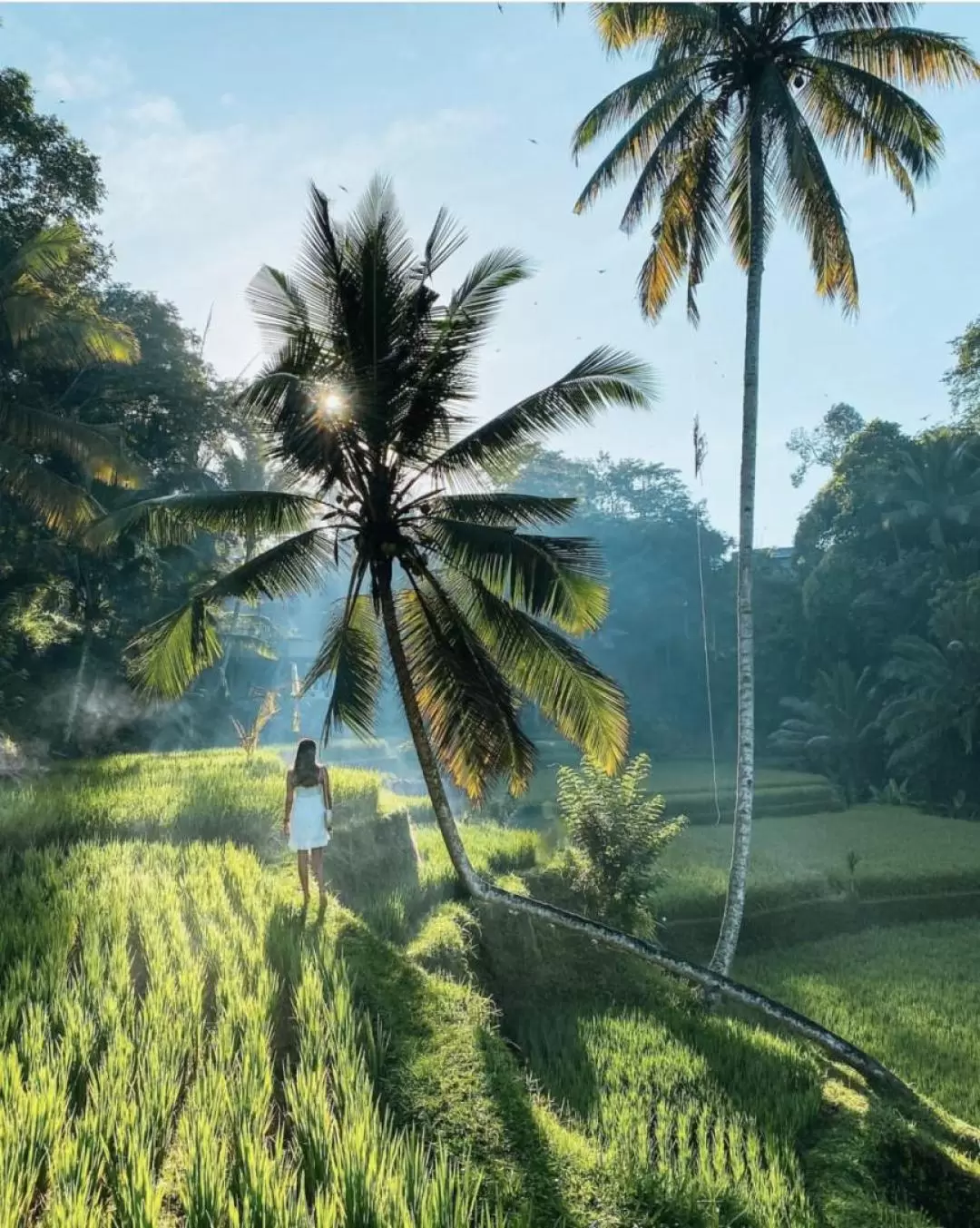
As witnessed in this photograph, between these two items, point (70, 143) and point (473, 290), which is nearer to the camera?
point (473, 290)

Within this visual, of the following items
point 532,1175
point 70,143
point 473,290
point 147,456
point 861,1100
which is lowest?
point 861,1100

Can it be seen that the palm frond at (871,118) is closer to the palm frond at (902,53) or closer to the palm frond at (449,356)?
the palm frond at (902,53)

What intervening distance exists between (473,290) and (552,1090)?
635 cm

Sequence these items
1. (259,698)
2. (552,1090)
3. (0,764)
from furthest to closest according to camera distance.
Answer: (259,698)
(0,764)
(552,1090)

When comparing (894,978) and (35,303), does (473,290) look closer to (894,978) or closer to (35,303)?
(35,303)

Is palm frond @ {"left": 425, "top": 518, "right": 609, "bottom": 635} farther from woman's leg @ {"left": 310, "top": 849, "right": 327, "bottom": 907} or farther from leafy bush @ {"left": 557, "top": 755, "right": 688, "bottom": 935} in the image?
leafy bush @ {"left": 557, "top": 755, "right": 688, "bottom": 935}

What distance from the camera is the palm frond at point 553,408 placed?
22.5 ft

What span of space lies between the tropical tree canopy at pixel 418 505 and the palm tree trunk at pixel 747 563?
7.84ft

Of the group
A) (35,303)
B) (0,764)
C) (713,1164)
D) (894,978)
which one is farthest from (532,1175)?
(35,303)

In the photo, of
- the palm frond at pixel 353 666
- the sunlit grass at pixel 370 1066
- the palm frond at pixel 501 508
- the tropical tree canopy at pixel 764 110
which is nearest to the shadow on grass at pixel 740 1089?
the sunlit grass at pixel 370 1066

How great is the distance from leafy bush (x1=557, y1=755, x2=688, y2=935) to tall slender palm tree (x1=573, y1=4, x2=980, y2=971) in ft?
7.89

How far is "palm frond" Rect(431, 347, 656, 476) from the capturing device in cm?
684

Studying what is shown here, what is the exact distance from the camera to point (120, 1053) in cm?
362

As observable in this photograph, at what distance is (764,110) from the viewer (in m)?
8.90
